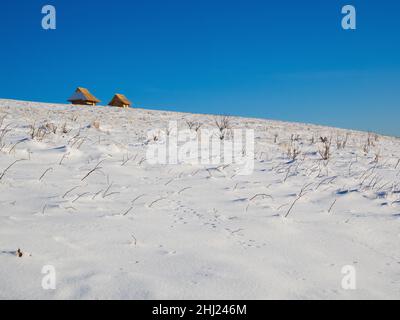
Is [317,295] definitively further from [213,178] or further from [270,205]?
[213,178]

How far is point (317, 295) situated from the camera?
5.48 ft

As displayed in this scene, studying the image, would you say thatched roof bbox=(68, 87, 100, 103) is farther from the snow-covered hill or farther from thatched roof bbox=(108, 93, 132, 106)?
the snow-covered hill

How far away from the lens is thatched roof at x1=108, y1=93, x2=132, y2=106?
38.4 meters

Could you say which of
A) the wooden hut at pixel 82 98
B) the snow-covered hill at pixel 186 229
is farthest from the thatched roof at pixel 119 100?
the snow-covered hill at pixel 186 229

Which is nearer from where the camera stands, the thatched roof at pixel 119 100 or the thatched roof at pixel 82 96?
the thatched roof at pixel 82 96

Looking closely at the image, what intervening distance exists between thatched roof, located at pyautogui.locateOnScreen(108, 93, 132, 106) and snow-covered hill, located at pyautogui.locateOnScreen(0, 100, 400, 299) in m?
35.2

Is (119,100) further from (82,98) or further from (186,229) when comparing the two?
(186,229)

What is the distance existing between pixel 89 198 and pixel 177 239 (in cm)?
98

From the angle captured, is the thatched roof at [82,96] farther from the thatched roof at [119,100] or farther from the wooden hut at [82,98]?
the thatched roof at [119,100]

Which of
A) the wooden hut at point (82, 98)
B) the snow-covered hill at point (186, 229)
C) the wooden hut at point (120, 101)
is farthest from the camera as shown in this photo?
the wooden hut at point (120, 101)

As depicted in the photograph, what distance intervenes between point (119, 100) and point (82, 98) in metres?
4.13

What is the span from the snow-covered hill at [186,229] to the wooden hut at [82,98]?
33677 mm

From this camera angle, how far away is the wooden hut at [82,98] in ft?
118
